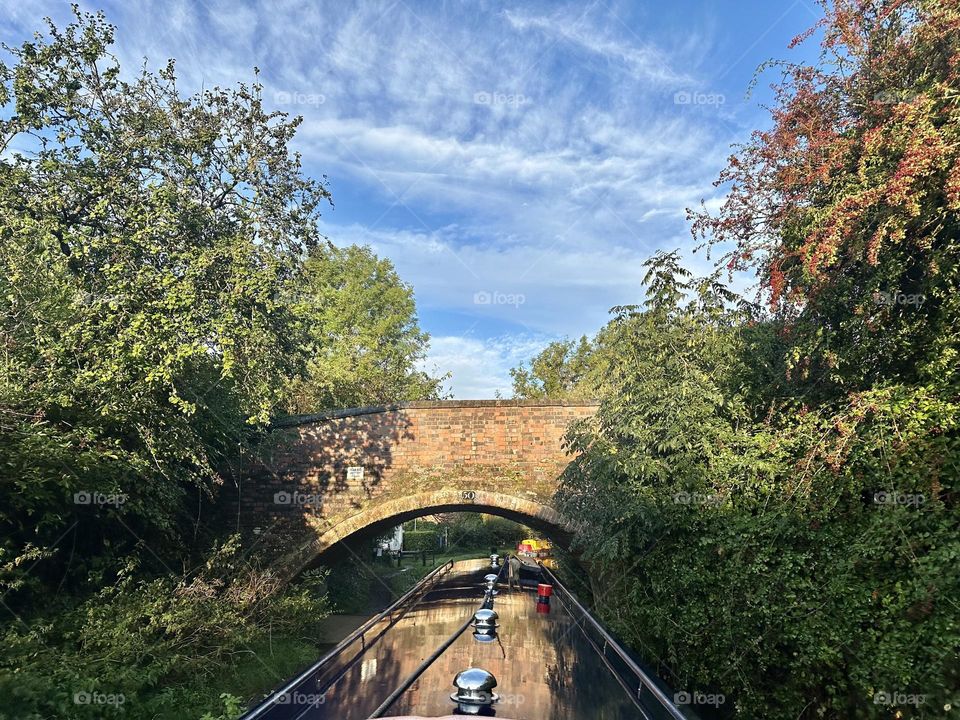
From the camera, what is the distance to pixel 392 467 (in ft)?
35.6

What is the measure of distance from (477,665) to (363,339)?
17.6 metres

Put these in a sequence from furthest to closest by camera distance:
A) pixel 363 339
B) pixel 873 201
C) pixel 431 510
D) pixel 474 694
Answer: pixel 363 339, pixel 431 510, pixel 873 201, pixel 474 694

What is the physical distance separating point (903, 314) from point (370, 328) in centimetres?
1850

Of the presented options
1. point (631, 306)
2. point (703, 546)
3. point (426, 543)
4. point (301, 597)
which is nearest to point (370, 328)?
Answer: point (426, 543)

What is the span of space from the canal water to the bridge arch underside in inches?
192

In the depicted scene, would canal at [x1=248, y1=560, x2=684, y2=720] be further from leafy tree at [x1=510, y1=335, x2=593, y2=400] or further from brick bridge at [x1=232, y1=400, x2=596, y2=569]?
leafy tree at [x1=510, y1=335, x2=593, y2=400]

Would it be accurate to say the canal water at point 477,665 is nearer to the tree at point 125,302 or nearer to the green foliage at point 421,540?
the tree at point 125,302

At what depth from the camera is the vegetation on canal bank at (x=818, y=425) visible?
448 centimetres

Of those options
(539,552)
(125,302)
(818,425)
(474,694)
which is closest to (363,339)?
(539,552)

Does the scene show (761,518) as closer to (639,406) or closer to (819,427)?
(819,427)

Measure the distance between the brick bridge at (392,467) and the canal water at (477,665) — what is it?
5.14 m

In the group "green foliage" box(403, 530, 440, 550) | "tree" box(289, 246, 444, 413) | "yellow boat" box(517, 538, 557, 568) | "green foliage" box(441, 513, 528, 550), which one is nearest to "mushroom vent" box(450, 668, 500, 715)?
"yellow boat" box(517, 538, 557, 568)

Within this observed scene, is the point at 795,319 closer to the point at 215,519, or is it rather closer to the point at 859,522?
the point at 859,522

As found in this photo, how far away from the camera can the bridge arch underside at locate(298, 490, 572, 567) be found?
10.3 meters
